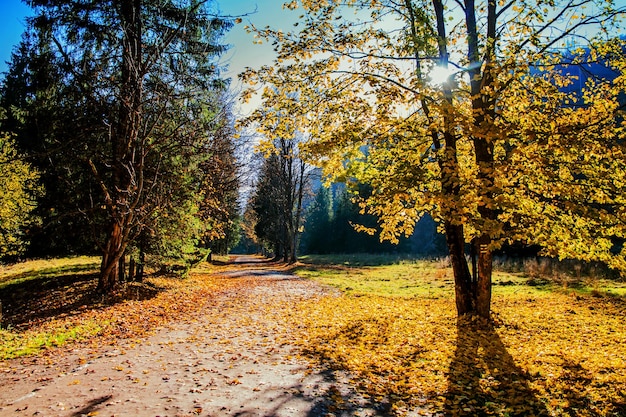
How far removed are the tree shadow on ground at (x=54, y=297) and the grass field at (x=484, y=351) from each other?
586cm

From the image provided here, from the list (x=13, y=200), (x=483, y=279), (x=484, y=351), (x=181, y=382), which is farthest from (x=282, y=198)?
(x=181, y=382)

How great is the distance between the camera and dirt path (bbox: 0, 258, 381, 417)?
447 cm

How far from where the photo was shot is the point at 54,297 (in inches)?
462

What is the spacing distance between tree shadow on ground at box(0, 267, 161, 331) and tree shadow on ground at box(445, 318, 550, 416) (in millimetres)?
9327

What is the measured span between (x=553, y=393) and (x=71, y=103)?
14.5m

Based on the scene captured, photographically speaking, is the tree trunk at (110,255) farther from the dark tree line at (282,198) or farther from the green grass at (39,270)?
the dark tree line at (282,198)

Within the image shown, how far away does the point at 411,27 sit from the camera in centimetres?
866

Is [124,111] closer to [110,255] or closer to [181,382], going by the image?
[110,255]

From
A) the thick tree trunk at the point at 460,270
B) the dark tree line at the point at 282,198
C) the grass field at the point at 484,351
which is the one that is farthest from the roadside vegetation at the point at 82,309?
the dark tree line at the point at 282,198

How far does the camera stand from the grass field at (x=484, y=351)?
16.8ft

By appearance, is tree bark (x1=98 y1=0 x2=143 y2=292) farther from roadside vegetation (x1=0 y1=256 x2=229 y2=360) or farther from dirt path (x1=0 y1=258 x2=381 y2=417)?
dirt path (x1=0 y1=258 x2=381 y2=417)

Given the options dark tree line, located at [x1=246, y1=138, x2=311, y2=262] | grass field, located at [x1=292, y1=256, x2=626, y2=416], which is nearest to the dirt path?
grass field, located at [x1=292, y1=256, x2=626, y2=416]

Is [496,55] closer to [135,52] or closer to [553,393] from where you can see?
[553,393]

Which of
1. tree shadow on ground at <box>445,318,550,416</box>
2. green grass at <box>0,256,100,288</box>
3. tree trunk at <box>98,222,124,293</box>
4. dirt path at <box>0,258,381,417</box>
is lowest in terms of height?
tree shadow on ground at <box>445,318,550,416</box>
